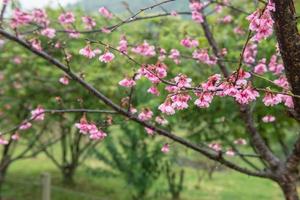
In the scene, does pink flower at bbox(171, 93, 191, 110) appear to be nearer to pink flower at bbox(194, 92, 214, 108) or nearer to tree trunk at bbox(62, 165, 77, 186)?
pink flower at bbox(194, 92, 214, 108)

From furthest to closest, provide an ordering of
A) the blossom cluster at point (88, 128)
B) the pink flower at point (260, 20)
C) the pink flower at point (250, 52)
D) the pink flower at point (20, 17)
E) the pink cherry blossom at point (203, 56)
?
the pink flower at point (20, 17), the pink flower at point (250, 52), the pink cherry blossom at point (203, 56), the blossom cluster at point (88, 128), the pink flower at point (260, 20)

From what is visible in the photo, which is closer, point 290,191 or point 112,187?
point 290,191

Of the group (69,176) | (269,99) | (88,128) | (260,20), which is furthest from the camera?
(69,176)

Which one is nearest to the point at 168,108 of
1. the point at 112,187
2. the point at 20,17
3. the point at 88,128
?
the point at 88,128

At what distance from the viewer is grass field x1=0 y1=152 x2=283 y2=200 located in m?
14.4

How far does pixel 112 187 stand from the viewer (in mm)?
16125

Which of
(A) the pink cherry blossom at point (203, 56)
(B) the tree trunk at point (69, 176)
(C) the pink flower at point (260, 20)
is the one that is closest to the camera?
(C) the pink flower at point (260, 20)

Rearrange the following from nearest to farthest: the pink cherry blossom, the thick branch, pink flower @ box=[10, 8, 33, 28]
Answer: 1. the thick branch
2. the pink cherry blossom
3. pink flower @ box=[10, 8, 33, 28]

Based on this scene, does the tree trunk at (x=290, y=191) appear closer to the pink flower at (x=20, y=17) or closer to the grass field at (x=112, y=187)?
the pink flower at (x=20, y=17)

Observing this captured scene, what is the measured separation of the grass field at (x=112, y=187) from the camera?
14.4m

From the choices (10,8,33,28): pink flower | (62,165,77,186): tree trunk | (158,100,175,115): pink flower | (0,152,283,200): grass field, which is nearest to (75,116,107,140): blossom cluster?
(158,100,175,115): pink flower

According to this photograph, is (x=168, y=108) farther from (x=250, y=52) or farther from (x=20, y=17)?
(x=20, y=17)

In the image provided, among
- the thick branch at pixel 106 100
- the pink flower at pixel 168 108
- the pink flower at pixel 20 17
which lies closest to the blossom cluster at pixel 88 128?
the thick branch at pixel 106 100

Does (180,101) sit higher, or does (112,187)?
(112,187)
